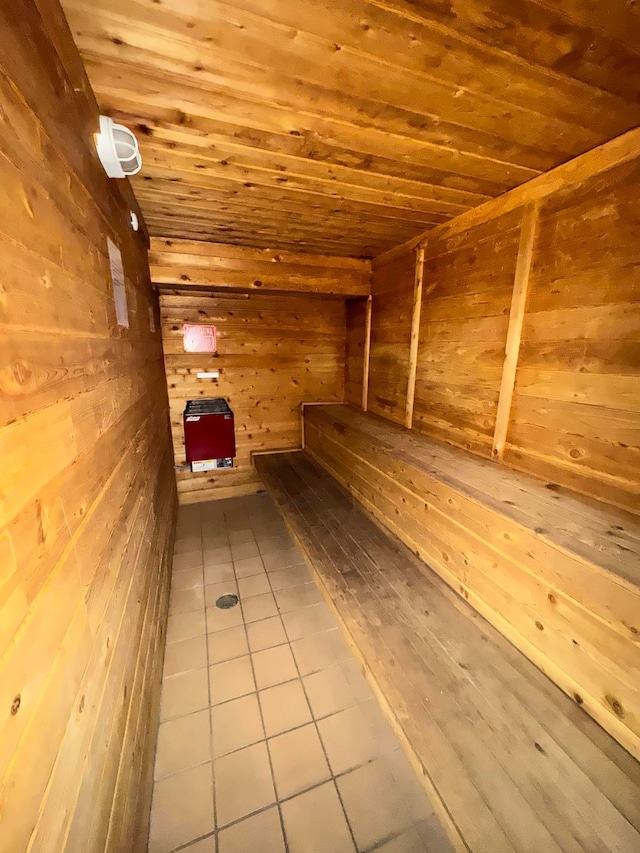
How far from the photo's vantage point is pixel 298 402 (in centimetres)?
434

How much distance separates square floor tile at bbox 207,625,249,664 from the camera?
1.89 meters

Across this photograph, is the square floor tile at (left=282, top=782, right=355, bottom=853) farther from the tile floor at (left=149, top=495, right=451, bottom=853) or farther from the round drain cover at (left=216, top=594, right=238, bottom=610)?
the round drain cover at (left=216, top=594, right=238, bottom=610)

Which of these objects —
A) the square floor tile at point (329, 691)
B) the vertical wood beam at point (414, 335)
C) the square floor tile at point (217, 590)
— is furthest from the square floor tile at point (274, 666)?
the vertical wood beam at point (414, 335)

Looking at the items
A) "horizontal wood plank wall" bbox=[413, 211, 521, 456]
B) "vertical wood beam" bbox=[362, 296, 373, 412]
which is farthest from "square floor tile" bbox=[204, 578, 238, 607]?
"vertical wood beam" bbox=[362, 296, 373, 412]

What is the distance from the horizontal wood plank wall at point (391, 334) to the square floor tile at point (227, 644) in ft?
7.46

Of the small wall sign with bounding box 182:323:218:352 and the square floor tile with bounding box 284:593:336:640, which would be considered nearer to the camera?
the square floor tile with bounding box 284:593:336:640

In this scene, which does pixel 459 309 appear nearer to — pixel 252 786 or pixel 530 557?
pixel 530 557

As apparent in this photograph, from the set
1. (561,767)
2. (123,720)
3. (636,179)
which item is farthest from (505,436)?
(123,720)

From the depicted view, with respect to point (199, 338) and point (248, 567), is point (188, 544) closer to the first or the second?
point (248, 567)

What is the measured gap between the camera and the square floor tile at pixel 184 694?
1.61m

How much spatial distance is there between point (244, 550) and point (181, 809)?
5.73 feet

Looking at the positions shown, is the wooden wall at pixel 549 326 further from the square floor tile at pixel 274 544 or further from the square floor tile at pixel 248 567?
the square floor tile at pixel 248 567

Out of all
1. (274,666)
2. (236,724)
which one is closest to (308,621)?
(274,666)

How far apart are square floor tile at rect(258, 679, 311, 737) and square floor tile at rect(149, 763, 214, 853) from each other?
295mm
